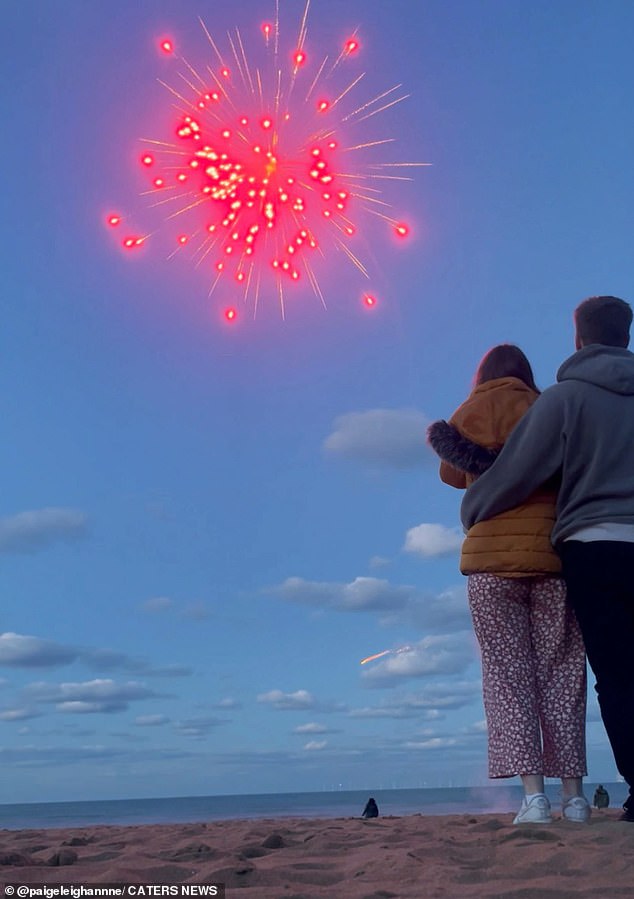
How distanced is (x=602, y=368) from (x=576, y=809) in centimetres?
212

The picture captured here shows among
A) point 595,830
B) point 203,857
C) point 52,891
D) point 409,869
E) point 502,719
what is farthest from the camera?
point 502,719

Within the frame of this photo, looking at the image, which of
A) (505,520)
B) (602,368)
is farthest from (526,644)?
(602,368)

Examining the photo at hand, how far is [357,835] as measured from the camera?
4.07m

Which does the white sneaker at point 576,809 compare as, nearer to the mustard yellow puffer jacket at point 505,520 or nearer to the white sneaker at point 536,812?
the white sneaker at point 536,812

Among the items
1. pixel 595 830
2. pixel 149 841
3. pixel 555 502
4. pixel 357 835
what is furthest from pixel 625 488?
pixel 149 841

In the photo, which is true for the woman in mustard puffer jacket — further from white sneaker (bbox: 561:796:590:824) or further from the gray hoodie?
the gray hoodie

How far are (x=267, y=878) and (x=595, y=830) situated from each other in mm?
1549

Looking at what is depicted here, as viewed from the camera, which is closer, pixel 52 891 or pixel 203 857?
pixel 52 891

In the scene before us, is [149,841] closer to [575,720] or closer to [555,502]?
[575,720]

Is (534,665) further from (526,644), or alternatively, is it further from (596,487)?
(596,487)

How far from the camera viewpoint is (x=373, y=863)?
3029mm

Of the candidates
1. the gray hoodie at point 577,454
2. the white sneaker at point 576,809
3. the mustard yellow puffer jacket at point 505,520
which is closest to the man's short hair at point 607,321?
the gray hoodie at point 577,454

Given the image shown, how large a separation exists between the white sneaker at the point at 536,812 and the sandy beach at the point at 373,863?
0.34ft

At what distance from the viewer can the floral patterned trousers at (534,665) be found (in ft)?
14.5
